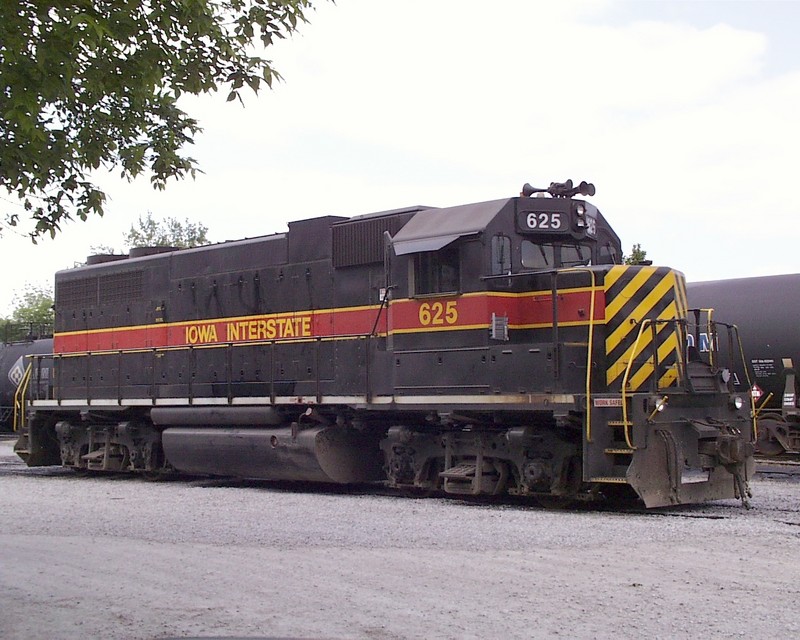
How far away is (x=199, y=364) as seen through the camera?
16.3 meters

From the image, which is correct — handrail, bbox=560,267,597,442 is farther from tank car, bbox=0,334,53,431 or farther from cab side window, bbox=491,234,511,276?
tank car, bbox=0,334,53,431

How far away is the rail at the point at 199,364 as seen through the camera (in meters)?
14.3

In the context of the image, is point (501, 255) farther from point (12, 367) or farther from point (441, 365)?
point (12, 367)

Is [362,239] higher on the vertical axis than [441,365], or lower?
higher

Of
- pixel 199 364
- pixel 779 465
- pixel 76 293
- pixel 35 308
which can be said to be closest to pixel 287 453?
pixel 199 364

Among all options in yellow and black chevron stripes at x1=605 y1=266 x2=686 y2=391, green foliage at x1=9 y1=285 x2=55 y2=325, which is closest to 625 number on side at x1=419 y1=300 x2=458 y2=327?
yellow and black chevron stripes at x1=605 y1=266 x2=686 y2=391

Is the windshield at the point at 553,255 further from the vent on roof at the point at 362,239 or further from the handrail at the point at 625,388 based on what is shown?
the vent on roof at the point at 362,239

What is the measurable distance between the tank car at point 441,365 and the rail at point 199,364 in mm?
38

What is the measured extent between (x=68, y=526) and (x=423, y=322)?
15.8 feet

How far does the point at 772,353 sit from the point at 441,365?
7.09 metres

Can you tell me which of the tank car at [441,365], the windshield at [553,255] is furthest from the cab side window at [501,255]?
the windshield at [553,255]

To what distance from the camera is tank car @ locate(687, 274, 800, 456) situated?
1670cm

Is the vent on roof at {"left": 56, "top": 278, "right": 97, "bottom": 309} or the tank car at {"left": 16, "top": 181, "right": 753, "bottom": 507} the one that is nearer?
the tank car at {"left": 16, "top": 181, "right": 753, "bottom": 507}

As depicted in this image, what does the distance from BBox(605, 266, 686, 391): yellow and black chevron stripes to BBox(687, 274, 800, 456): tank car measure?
5312 millimetres
